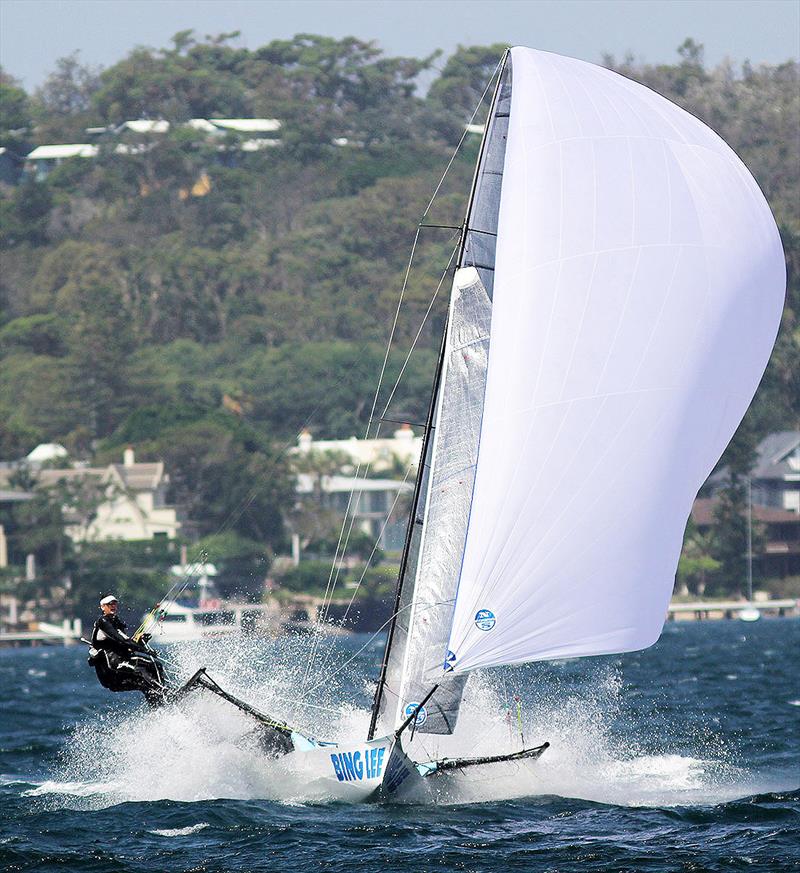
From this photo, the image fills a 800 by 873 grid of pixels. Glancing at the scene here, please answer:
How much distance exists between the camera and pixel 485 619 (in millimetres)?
13242

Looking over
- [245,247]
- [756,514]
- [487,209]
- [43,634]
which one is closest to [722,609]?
[756,514]

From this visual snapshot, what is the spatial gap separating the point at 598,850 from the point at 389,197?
291ft

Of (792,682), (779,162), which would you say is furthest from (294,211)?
(792,682)

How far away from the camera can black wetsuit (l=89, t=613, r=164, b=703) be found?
1428cm

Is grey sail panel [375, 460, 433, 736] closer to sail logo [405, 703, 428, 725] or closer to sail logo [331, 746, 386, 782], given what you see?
sail logo [405, 703, 428, 725]

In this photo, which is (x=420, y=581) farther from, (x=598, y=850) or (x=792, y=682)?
(x=792, y=682)

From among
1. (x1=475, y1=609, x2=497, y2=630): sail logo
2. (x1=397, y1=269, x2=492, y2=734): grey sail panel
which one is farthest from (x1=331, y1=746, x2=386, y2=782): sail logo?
(x1=475, y1=609, x2=497, y2=630): sail logo

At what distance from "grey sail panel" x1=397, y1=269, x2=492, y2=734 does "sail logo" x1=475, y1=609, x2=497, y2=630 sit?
549mm

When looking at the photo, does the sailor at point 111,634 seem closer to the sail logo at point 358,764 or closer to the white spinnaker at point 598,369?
the sail logo at point 358,764

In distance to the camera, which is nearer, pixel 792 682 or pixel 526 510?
pixel 526 510

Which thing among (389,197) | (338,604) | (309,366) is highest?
(389,197)

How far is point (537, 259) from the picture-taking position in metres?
13.5

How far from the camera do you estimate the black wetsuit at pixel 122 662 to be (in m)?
14.3

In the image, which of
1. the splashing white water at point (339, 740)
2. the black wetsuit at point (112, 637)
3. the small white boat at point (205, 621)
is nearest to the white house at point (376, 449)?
the small white boat at point (205, 621)
